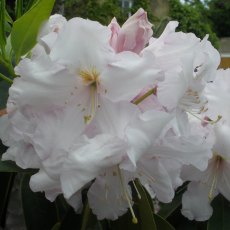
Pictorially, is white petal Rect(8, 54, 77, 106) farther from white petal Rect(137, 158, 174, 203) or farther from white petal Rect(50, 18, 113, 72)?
white petal Rect(137, 158, 174, 203)

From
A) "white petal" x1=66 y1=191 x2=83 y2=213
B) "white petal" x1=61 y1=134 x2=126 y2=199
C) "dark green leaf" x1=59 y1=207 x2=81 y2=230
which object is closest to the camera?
"white petal" x1=61 y1=134 x2=126 y2=199

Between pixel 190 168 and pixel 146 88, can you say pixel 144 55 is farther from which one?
pixel 190 168

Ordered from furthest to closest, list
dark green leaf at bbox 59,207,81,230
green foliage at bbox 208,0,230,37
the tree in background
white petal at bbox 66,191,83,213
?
1. green foliage at bbox 208,0,230,37
2. the tree in background
3. dark green leaf at bbox 59,207,81,230
4. white petal at bbox 66,191,83,213

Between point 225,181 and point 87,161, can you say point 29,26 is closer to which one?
point 87,161

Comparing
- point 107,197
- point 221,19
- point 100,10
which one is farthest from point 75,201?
point 221,19

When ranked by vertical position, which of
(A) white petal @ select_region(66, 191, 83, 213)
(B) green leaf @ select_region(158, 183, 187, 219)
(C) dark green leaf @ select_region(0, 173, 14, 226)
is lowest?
(C) dark green leaf @ select_region(0, 173, 14, 226)

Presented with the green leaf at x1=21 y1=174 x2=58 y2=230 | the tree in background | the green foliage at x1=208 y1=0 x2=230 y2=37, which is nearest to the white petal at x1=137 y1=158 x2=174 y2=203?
the green leaf at x1=21 y1=174 x2=58 y2=230
